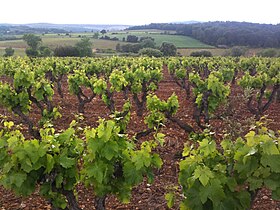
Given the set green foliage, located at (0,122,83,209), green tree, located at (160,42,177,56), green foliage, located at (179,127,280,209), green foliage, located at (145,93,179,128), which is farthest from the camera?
green tree, located at (160,42,177,56)

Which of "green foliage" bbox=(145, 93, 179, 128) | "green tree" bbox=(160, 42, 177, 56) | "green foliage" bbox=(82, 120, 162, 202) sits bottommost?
"green tree" bbox=(160, 42, 177, 56)

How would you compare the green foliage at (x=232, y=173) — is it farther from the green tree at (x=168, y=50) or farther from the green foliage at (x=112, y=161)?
the green tree at (x=168, y=50)

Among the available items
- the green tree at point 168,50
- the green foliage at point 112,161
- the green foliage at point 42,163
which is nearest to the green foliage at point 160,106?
the green foliage at point 112,161

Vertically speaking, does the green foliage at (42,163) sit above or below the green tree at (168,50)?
above

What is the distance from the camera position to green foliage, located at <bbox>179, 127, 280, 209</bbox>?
357 centimetres

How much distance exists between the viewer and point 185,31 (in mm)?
100438

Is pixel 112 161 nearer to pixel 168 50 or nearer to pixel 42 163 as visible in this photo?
pixel 42 163

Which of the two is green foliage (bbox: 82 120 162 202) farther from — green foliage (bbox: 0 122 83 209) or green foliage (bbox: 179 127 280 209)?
green foliage (bbox: 179 127 280 209)

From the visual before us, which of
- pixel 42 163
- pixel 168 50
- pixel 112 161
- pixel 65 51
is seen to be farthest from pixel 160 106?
pixel 168 50

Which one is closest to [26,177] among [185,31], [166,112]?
[166,112]

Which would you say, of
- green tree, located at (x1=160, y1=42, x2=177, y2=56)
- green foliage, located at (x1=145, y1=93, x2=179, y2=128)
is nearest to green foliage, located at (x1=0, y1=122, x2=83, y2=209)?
green foliage, located at (x1=145, y1=93, x2=179, y2=128)

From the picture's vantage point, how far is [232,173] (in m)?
4.07

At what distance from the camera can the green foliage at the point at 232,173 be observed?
3.57m

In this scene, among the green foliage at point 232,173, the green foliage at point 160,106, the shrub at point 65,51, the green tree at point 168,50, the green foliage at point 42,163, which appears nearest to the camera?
the green foliage at point 232,173
